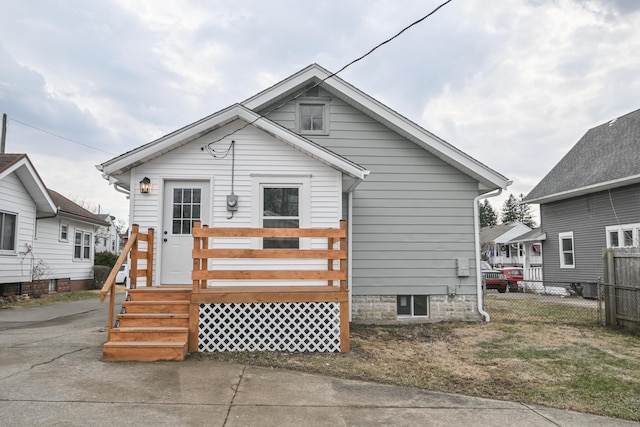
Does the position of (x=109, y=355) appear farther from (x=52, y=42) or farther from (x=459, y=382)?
(x=52, y=42)

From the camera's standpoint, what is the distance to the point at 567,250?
1762cm

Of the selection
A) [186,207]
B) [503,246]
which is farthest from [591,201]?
[503,246]

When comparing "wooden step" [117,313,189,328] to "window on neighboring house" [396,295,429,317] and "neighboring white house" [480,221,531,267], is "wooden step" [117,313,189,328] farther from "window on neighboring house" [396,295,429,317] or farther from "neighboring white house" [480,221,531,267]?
"neighboring white house" [480,221,531,267]

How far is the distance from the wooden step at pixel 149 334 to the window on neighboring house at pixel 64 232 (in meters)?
13.9

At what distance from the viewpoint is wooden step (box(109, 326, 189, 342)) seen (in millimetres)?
6043

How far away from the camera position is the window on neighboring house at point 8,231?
44.3ft

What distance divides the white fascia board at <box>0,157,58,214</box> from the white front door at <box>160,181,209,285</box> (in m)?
7.71

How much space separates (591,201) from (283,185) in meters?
13.1

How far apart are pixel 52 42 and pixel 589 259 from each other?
62.3 feet

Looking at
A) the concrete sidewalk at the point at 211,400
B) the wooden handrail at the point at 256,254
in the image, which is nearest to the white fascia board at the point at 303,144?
the wooden handrail at the point at 256,254

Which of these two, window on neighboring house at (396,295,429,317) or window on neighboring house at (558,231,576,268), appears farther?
window on neighboring house at (558,231,576,268)

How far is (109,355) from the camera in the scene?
227 inches

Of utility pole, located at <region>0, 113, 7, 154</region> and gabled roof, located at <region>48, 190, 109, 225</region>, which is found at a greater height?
utility pole, located at <region>0, 113, 7, 154</region>

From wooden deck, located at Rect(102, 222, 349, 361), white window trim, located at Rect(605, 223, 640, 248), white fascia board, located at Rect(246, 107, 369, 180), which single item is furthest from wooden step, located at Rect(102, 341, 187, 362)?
white window trim, located at Rect(605, 223, 640, 248)
